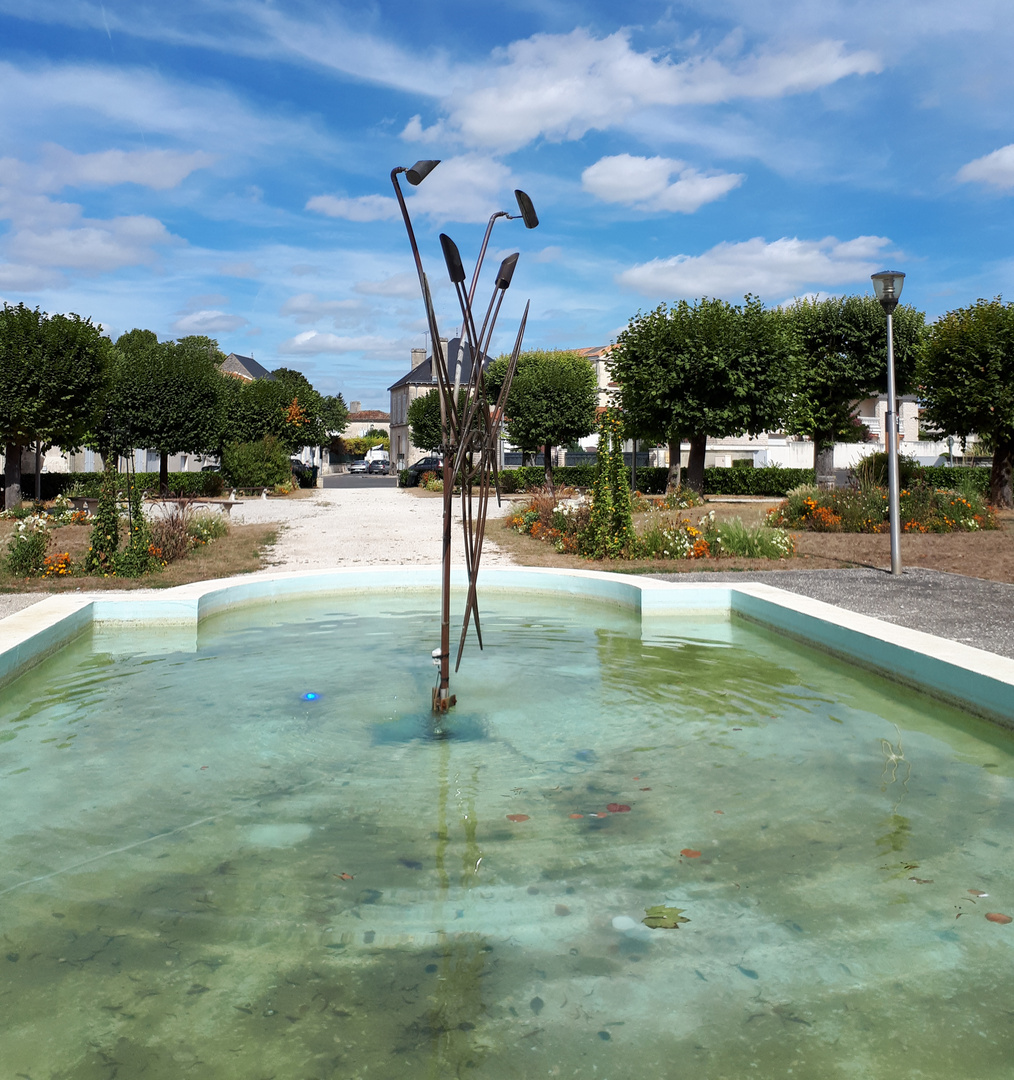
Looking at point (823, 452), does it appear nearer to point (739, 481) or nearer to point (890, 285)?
point (739, 481)

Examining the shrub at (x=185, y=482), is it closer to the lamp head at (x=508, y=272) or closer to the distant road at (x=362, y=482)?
the distant road at (x=362, y=482)

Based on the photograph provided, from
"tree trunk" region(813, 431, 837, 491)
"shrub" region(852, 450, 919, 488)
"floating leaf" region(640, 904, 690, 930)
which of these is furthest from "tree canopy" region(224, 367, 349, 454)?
"floating leaf" region(640, 904, 690, 930)

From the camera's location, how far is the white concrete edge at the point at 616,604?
20.6 ft

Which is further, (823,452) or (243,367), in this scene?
(243,367)

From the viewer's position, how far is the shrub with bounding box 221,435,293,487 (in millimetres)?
34062

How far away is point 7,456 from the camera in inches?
997

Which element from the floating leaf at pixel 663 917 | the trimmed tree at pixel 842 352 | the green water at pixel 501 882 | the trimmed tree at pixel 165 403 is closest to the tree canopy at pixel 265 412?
the trimmed tree at pixel 165 403

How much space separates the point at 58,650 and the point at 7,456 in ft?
66.9

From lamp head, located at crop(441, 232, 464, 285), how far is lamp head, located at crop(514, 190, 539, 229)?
16.9 inches

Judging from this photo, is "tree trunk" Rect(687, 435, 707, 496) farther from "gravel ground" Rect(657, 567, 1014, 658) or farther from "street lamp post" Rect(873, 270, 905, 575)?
"street lamp post" Rect(873, 270, 905, 575)

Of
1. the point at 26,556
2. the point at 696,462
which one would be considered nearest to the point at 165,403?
the point at 696,462

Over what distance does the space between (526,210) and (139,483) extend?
88.8 ft

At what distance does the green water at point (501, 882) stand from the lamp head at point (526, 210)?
3.12 meters

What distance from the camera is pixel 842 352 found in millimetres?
36719
